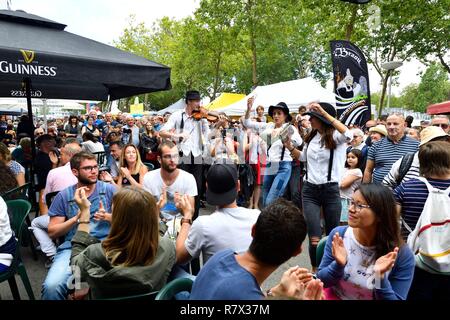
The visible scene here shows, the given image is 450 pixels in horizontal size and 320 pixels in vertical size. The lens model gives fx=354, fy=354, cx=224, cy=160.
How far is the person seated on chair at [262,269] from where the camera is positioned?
58.1 inches

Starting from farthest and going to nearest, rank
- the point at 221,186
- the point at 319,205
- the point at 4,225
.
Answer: the point at 319,205 → the point at 4,225 → the point at 221,186

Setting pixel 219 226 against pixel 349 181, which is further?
pixel 349 181

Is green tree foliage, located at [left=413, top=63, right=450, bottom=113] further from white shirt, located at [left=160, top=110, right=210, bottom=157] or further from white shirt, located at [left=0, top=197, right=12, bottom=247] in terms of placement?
white shirt, located at [left=0, top=197, right=12, bottom=247]

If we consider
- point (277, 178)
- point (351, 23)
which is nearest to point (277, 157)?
point (277, 178)

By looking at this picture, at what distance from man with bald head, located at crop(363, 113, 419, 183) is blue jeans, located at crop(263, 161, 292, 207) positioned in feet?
5.14

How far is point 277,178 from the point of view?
577cm

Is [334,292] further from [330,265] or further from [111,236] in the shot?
[111,236]

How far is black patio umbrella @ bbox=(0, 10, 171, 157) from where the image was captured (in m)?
3.42

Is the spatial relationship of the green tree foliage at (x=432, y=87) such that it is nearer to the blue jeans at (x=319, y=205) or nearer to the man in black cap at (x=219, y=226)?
the blue jeans at (x=319, y=205)

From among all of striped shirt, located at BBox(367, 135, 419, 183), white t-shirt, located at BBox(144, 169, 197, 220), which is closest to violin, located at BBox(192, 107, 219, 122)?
white t-shirt, located at BBox(144, 169, 197, 220)

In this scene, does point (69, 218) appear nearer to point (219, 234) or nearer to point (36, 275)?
point (36, 275)

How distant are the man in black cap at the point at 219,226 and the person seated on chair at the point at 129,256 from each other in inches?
8.8

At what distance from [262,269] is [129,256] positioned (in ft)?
2.80

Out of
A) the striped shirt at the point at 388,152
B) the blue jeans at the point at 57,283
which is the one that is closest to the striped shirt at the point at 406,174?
the striped shirt at the point at 388,152
